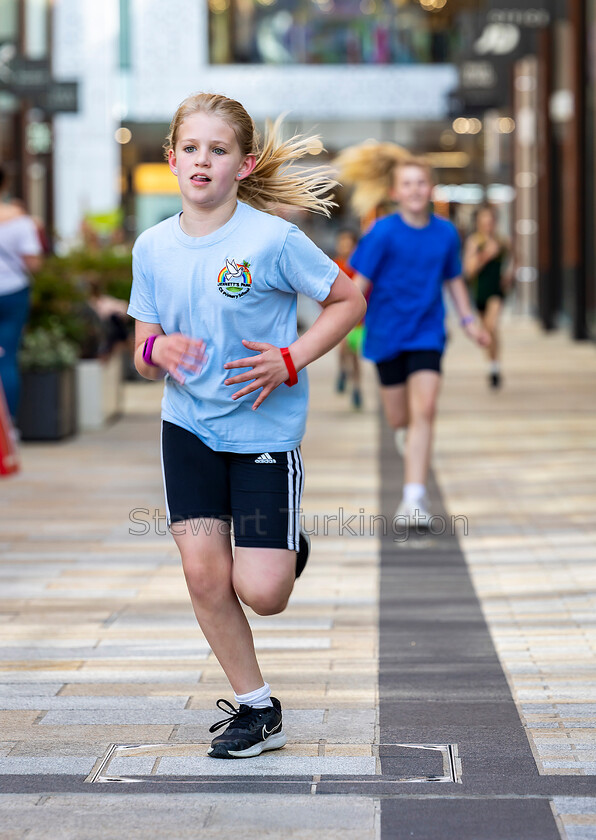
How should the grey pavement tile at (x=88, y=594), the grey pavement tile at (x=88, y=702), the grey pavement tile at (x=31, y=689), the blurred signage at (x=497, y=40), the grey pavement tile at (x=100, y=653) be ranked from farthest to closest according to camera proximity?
the blurred signage at (x=497, y=40) → the grey pavement tile at (x=88, y=594) → the grey pavement tile at (x=100, y=653) → the grey pavement tile at (x=31, y=689) → the grey pavement tile at (x=88, y=702)

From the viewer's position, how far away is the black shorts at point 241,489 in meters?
3.84

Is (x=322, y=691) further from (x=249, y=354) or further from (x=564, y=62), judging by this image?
(x=564, y=62)

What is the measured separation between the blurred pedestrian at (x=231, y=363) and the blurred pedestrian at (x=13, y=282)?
21.1 ft

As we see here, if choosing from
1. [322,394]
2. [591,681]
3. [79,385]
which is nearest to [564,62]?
[322,394]

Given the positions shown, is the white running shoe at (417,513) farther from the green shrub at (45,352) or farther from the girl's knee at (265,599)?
the green shrub at (45,352)

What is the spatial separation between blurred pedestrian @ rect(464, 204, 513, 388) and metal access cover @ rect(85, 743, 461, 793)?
39.4ft

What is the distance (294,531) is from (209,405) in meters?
0.41

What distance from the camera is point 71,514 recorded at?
8016mm

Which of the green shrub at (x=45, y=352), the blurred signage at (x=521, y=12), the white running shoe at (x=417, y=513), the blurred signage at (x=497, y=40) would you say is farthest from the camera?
the blurred signage at (x=497, y=40)

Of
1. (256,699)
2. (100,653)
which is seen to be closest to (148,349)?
(256,699)

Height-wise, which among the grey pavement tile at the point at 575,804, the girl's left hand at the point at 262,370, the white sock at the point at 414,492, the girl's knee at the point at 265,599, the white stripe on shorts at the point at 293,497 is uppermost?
the girl's left hand at the point at 262,370

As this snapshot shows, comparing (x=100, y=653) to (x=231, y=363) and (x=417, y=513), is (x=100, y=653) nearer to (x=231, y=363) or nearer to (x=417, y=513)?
(x=231, y=363)

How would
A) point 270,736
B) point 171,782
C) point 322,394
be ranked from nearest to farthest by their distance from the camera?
point 171,782
point 270,736
point 322,394

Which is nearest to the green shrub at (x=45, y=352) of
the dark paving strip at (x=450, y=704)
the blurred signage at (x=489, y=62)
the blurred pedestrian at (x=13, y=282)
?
the blurred pedestrian at (x=13, y=282)
